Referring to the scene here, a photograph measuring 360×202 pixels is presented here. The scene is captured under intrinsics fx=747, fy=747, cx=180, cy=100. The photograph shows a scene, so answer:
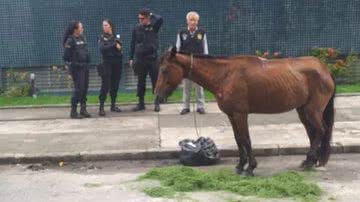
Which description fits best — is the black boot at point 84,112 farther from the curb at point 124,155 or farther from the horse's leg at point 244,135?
the horse's leg at point 244,135

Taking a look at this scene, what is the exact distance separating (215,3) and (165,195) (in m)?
9.01

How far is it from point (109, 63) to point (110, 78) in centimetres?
32

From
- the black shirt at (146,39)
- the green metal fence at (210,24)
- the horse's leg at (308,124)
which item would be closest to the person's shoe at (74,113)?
Result: the black shirt at (146,39)

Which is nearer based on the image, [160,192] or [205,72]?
[160,192]

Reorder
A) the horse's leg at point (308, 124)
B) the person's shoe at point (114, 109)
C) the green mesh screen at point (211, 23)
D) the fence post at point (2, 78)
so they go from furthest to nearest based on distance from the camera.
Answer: the fence post at point (2, 78)
the green mesh screen at point (211, 23)
the person's shoe at point (114, 109)
the horse's leg at point (308, 124)

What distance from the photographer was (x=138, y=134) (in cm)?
1202

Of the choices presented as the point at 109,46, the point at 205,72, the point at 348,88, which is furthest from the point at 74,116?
the point at 348,88

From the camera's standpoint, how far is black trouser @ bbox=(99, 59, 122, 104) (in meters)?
14.0

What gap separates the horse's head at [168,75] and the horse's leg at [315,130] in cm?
172

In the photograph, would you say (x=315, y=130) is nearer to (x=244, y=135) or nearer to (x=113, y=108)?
(x=244, y=135)

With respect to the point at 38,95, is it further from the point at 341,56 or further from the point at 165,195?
the point at 165,195

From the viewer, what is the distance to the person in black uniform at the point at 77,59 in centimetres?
1336

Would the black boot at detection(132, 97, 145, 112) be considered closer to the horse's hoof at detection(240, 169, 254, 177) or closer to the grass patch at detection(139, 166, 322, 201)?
the grass patch at detection(139, 166, 322, 201)

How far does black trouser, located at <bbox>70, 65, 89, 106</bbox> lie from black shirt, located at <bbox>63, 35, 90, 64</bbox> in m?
0.14
